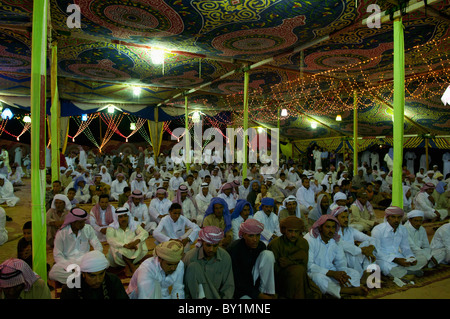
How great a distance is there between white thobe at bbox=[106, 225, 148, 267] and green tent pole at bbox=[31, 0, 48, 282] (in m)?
1.10

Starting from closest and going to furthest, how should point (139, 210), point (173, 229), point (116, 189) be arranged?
point (173, 229) → point (139, 210) → point (116, 189)

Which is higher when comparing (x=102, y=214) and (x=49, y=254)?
(x=102, y=214)

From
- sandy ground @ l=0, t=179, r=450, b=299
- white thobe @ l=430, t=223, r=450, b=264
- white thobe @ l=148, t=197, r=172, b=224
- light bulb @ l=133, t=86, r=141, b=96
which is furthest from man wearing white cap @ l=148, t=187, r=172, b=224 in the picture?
light bulb @ l=133, t=86, r=141, b=96

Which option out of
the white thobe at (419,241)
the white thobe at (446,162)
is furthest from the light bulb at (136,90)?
the white thobe at (446,162)

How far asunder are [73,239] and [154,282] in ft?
5.26

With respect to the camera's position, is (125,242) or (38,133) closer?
(38,133)

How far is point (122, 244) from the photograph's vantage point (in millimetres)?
3926

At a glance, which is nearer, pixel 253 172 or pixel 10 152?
pixel 253 172

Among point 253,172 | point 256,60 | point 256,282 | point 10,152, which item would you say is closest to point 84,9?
point 256,60

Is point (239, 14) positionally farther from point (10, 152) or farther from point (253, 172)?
point (10, 152)

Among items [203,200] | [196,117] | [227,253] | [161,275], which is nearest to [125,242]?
[161,275]

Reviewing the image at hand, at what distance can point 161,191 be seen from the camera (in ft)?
17.8

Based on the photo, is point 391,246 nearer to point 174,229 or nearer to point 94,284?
point 174,229

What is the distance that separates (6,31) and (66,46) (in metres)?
1.10
